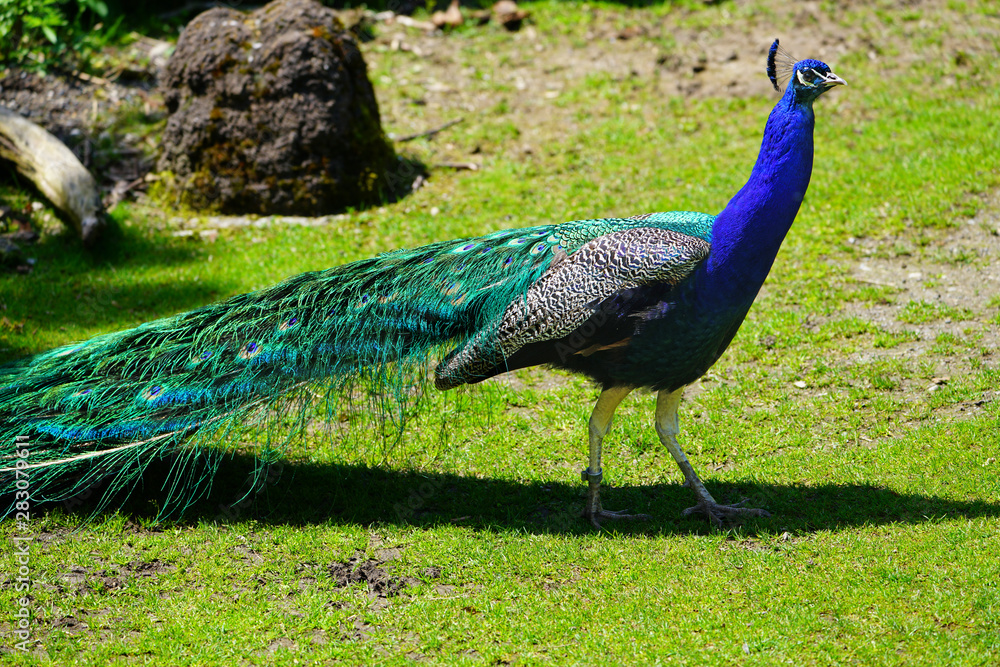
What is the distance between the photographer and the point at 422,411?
6074 millimetres

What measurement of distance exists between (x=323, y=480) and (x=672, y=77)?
24.5 feet

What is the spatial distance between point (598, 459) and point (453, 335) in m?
1.08

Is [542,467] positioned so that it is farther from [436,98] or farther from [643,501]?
[436,98]

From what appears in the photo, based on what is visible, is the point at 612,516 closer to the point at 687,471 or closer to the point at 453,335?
the point at 687,471

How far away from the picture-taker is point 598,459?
4906 millimetres

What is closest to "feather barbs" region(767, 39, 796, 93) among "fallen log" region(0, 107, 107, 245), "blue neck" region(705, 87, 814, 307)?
"blue neck" region(705, 87, 814, 307)

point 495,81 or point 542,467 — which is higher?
point 495,81

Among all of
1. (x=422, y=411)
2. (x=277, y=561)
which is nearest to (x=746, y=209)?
(x=422, y=411)

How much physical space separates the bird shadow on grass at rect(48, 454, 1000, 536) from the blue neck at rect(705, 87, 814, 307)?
1306 mm

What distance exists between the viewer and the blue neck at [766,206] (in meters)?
4.41

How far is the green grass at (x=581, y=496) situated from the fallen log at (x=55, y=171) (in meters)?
0.35

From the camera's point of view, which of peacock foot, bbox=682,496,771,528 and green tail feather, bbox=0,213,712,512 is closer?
green tail feather, bbox=0,213,712,512

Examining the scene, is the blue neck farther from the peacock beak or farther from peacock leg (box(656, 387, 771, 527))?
peacock leg (box(656, 387, 771, 527))

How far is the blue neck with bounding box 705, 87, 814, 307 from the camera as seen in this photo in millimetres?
4406
